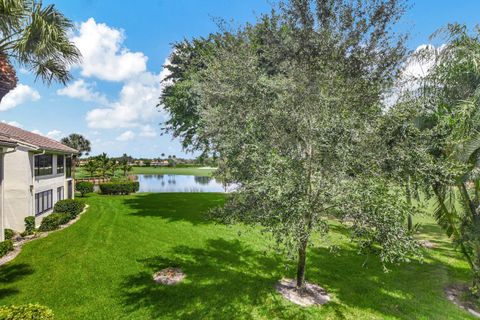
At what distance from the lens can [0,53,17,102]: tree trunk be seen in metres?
8.76

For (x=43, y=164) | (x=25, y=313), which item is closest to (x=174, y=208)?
(x=43, y=164)

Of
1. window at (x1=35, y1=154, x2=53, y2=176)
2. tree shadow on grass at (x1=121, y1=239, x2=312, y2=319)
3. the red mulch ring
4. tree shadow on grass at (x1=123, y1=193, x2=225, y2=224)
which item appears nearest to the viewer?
tree shadow on grass at (x1=121, y1=239, x2=312, y2=319)

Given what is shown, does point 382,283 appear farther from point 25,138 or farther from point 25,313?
point 25,138

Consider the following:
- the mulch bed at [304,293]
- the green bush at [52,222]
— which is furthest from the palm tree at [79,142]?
the mulch bed at [304,293]

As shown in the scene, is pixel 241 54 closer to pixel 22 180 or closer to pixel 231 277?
pixel 231 277

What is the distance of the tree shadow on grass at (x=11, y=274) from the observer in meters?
10.3

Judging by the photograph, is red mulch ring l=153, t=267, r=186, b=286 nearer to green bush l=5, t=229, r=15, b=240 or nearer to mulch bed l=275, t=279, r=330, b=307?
mulch bed l=275, t=279, r=330, b=307

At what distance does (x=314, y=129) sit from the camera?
7.71m

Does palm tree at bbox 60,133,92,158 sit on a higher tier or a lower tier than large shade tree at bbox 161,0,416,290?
higher

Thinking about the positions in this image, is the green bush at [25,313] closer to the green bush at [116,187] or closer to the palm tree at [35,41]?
the palm tree at [35,41]

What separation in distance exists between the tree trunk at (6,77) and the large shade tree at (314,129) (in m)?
6.91

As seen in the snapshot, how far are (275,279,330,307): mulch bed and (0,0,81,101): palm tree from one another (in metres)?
11.5

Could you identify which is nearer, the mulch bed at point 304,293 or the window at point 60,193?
the mulch bed at point 304,293

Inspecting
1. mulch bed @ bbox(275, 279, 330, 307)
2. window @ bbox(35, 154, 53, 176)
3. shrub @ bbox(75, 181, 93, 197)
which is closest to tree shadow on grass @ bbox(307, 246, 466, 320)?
mulch bed @ bbox(275, 279, 330, 307)
